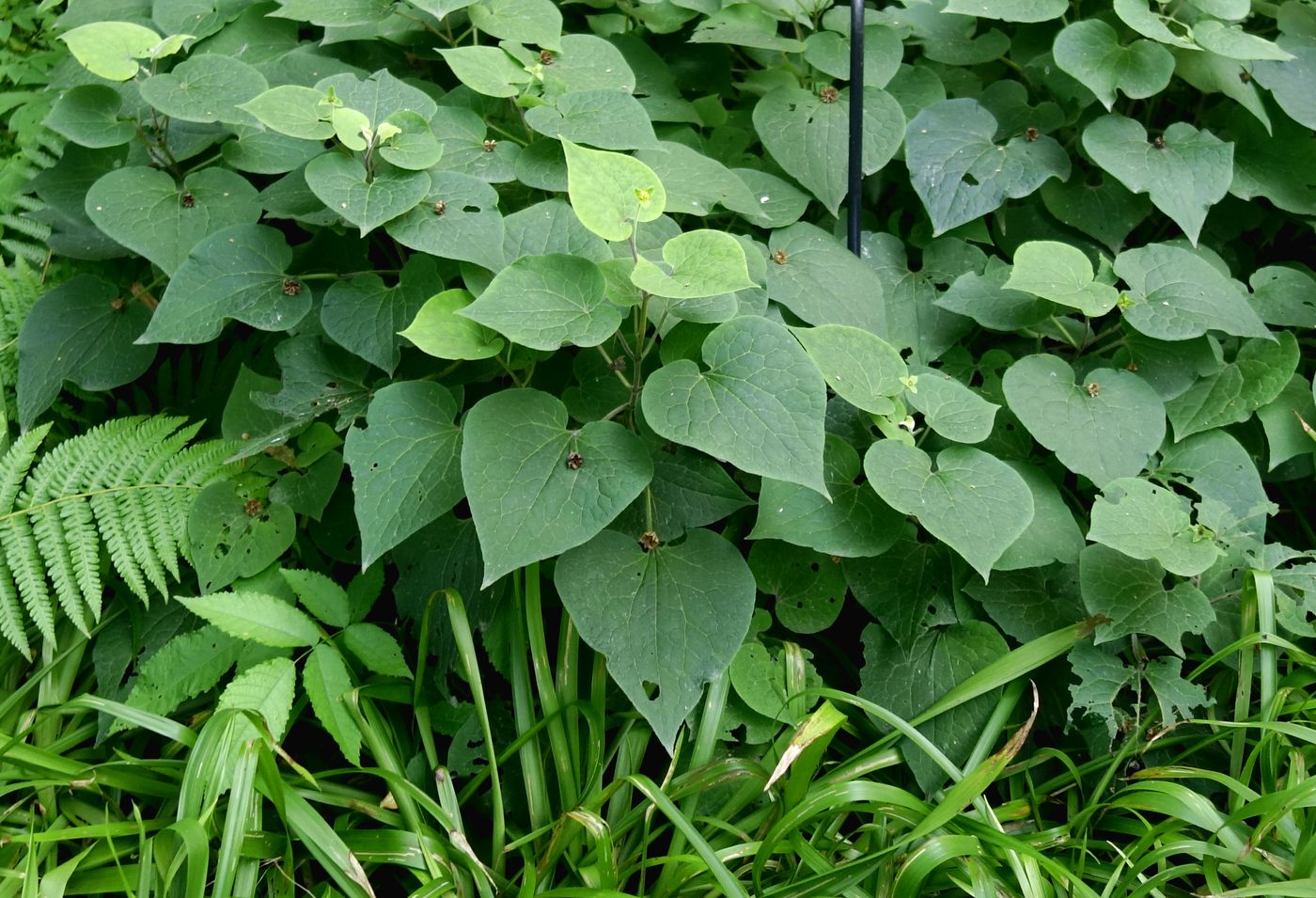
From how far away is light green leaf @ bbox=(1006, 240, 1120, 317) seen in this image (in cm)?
179

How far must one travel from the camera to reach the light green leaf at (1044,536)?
1636 mm

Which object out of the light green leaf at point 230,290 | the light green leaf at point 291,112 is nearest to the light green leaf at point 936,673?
the light green leaf at point 230,290

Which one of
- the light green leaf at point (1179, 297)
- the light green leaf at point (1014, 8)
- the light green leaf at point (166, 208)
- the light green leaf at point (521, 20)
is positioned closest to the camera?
the light green leaf at point (166, 208)

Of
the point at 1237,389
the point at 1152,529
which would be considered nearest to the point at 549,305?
the point at 1152,529

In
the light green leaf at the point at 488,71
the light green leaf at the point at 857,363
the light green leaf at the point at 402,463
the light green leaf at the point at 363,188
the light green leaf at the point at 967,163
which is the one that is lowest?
the light green leaf at the point at 402,463

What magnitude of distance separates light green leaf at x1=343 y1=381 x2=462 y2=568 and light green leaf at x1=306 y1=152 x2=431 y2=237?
288 millimetres

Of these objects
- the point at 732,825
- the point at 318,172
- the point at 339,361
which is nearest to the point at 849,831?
the point at 732,825

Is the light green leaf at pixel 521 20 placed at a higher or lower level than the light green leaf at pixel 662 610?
higher

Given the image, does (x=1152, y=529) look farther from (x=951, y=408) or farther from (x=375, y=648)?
(x=375, y=648)

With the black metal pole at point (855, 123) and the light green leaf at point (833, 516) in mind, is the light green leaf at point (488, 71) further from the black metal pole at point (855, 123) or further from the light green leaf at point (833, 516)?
the light green leaf at point (833, 516)

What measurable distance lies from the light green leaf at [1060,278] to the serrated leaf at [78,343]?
1.61 m

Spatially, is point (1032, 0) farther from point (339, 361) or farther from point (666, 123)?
point (339, 361)

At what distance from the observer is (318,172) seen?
166 cm

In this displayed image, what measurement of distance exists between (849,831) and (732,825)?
0.23 meters
